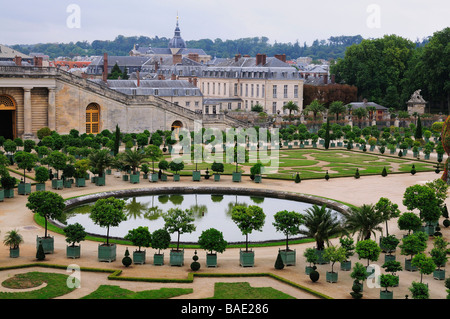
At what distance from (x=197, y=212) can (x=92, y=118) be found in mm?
37753

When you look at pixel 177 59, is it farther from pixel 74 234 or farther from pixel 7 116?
pixel 74 234

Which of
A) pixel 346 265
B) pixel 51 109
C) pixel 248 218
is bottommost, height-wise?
pixel 346 265

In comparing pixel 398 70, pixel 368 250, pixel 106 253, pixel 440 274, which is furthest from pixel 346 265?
pixel 398 70

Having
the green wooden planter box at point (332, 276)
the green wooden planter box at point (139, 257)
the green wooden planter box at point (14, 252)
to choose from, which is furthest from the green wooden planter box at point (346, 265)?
the green wooden planter box at point (14, 252)

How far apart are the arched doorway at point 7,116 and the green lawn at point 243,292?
50739mm

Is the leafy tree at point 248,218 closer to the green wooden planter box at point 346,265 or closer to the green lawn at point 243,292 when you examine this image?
the green wooden planter box at point 346,265

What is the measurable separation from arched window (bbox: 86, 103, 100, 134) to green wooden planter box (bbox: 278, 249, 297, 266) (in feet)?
164

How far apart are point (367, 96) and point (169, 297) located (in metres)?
93.8

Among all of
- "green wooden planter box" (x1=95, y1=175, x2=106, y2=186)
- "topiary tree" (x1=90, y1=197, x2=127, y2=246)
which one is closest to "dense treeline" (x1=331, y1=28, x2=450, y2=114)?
"green wooden planter box" (x1=95, y1=175, x2=106, y2=186)

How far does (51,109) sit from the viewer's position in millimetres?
74750

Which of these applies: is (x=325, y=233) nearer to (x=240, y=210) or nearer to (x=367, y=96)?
(x=240, y=210)

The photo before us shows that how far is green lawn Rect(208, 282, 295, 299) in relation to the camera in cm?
2734

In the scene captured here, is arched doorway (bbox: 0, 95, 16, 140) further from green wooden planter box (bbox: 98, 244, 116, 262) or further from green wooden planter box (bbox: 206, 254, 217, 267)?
green wooden planter box (bbox: 206, 254, 217, 267)

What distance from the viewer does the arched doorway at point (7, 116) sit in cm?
7319
